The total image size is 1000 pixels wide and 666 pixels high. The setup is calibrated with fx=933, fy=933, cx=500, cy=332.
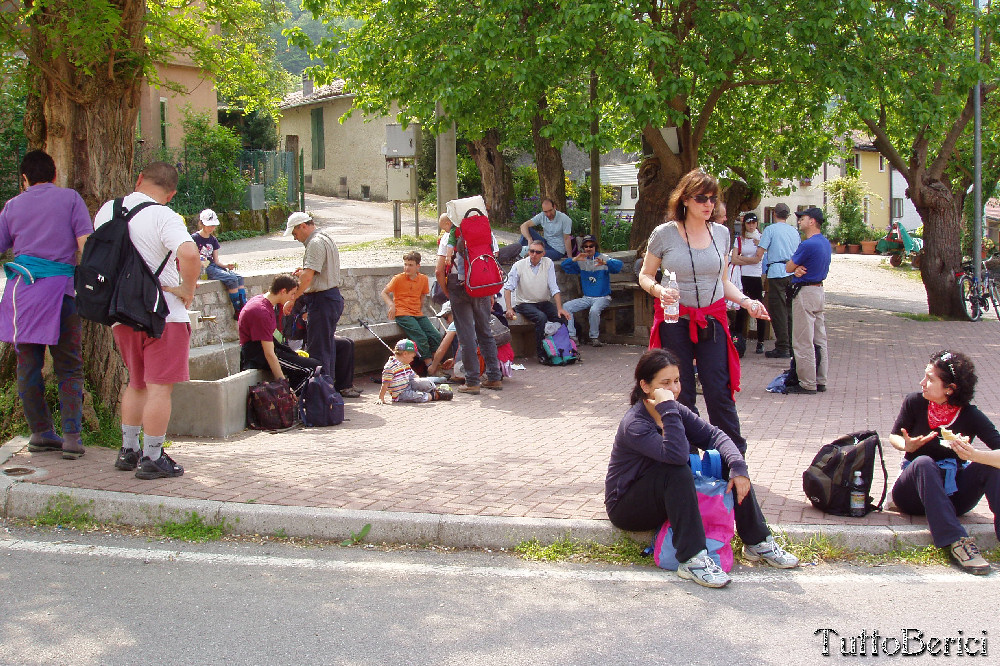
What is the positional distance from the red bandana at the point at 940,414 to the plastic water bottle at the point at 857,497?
500mm

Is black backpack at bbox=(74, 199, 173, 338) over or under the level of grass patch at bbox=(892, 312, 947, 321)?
over

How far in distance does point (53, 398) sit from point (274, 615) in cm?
366

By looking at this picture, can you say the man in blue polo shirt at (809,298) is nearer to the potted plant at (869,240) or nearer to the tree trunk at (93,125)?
the tree trunk at (93,125)

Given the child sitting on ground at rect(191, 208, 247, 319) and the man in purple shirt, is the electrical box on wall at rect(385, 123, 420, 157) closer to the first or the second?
the child sitting on ground at rect(191, 208, 247, 319)

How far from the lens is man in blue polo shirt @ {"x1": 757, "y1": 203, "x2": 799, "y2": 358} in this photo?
40.3 feet

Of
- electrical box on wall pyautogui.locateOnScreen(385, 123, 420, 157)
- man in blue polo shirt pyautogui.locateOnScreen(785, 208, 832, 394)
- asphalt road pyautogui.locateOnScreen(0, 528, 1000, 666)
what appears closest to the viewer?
asphalt road pyautogui.locateOnScreen(0, 528, 1000, 666)

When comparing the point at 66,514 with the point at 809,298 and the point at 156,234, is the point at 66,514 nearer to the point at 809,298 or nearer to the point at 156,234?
the point at 156,234

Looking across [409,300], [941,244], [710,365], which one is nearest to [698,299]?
[710,365]

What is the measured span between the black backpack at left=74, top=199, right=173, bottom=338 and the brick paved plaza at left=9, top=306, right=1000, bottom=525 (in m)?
1.02

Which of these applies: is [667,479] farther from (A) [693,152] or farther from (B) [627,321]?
(A) [693,152]

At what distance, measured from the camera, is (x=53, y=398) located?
6859 millimetres

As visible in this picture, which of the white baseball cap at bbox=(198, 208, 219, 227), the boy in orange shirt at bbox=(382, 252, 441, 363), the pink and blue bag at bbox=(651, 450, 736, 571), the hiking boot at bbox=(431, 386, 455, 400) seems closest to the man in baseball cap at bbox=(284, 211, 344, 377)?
the hiking boot at bbox=(431, 386, 455, 400)

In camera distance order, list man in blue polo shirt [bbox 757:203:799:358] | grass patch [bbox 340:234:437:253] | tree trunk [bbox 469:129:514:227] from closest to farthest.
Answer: man in blue polo shirt [bbox 757:203:799:358] < grass patch [bbox 340:234:437:253] < tree trunk [bbox 469:129:514:227]

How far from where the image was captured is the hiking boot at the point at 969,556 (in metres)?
4.75
